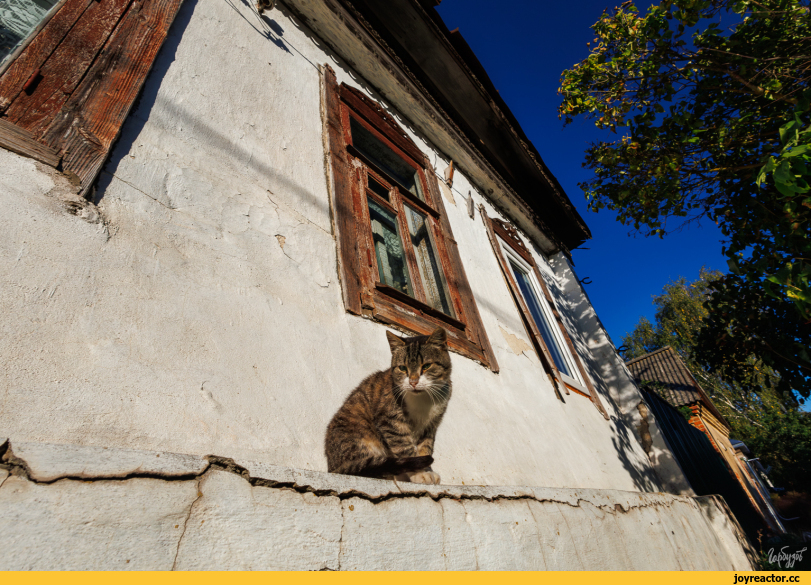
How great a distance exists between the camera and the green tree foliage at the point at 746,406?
1825 cm

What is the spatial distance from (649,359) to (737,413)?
9.62 metres

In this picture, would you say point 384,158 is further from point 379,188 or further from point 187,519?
point 187,519

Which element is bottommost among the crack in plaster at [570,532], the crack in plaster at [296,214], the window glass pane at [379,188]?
the crack in plaster at [570,532]

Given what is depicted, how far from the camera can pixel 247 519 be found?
2.92 ft

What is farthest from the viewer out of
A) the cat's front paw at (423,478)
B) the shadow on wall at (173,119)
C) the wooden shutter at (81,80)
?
the cat's front paw at (423,478)

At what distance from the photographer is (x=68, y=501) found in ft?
2.27

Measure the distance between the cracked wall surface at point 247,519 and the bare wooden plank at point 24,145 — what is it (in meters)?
1.16

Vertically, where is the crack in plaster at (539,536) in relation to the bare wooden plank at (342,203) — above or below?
below

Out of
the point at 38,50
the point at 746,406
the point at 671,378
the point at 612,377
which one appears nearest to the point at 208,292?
the point at 38,50

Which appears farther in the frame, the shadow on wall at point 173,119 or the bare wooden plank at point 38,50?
the shadow on wall at point 173,119

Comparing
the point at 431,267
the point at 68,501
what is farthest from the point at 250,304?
the point at 431,267

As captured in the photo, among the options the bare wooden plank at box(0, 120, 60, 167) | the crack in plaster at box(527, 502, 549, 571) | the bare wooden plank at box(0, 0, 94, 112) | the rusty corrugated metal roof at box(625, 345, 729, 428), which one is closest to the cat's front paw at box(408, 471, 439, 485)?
the crack in plaster at box(527, 502, 549, 571)

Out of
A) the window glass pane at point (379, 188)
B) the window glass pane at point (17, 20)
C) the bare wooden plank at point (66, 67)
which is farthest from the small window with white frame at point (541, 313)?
the window glass pane at point (17, 20)

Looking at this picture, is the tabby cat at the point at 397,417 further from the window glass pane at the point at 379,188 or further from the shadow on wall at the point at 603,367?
the shadow on wall at the point at 603,367
